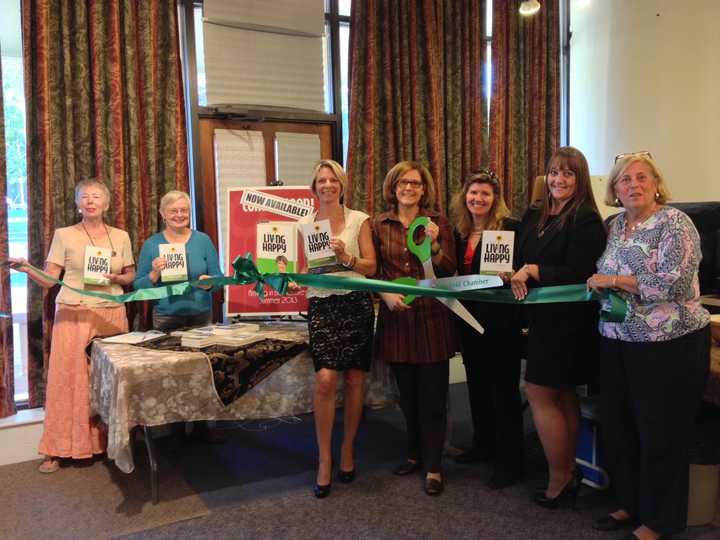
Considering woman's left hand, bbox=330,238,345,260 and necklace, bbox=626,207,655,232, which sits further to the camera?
woman's left hand, bbox=330,238,345,260

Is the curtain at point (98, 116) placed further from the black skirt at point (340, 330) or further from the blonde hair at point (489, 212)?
the blonde hair at point (489, 212)

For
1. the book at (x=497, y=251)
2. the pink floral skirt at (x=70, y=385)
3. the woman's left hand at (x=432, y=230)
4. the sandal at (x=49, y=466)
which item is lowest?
the sandal at (x=49, y=466)

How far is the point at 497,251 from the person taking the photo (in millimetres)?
2438

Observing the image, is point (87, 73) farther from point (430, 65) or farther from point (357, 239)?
point (430, 65)

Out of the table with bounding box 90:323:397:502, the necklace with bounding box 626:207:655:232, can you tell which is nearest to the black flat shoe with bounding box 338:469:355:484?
the table with bounding box 90:323:397:502

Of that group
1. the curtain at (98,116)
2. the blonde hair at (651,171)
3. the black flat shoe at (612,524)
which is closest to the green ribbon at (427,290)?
the blonde hair at (651,171)

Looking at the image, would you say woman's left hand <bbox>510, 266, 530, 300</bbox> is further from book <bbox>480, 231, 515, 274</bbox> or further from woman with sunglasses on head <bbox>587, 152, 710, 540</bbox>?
woman with sunglasses on head <bbox>587, 152, 710, 540</bbox>

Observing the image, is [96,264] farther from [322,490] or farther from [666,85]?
[666,85]

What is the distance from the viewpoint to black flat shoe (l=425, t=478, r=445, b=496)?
267 cm

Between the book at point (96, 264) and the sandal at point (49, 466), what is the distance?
37.3 inches

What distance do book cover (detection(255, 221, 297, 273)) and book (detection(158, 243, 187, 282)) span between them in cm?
50

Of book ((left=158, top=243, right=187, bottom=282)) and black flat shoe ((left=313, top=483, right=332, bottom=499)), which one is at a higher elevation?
book ((left=158, top=243, right=187, bottom=282))

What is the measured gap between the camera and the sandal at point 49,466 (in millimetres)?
3072

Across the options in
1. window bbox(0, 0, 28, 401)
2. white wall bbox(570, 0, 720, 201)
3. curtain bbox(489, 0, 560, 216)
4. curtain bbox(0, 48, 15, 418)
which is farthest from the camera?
curtain bbox(489, 0, 560, 216)
